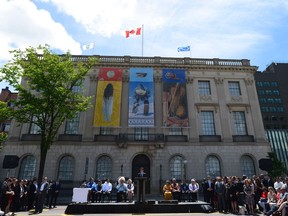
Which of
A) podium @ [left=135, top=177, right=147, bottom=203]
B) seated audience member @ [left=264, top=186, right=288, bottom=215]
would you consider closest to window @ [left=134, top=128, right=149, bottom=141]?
podium @ [left=135, top=177, right=147, bottom=203]

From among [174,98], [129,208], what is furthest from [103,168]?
[129,208]

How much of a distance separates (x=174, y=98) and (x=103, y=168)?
12.9 metres

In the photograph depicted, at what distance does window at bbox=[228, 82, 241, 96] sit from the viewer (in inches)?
1183

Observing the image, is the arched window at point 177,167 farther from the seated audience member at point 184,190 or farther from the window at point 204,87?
the window at point 204,87

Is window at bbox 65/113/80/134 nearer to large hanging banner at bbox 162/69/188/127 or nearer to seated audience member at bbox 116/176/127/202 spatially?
large hanging banner at bbox 162/69/188/127

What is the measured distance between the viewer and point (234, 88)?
3039cm

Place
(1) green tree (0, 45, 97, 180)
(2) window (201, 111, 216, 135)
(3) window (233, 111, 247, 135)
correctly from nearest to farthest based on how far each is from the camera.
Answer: (1) green tree (0, 45, 97, 180)
(2) window (201, 111, 216, 135)
(3) window (233, 111, 247, 135)

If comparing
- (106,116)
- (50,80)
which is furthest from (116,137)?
(50,80)

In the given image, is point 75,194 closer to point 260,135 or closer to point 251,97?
point 260,135

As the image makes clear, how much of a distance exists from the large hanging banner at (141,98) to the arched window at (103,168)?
530cm

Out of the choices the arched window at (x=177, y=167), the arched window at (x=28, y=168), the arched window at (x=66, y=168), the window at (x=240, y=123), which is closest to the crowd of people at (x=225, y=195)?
the arched window at (x=66, y=168)

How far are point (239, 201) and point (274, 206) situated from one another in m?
2.75

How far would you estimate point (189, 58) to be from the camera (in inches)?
1227

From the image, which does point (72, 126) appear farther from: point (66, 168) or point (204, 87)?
point (204, 87)
